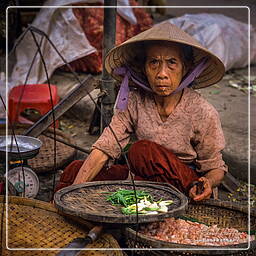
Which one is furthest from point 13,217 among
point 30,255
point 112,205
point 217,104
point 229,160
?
point 217,104

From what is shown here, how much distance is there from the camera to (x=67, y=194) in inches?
104

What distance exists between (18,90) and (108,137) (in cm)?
235

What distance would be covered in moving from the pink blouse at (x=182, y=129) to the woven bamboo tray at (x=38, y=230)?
493mm

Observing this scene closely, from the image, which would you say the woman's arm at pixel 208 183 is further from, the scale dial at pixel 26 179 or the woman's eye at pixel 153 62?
the scale dial at pixel 26 179

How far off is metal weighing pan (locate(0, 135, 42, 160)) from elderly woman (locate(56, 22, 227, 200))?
312mm

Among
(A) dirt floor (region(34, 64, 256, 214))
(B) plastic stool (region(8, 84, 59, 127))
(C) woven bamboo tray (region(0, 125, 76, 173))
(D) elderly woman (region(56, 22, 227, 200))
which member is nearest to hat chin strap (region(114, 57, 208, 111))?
(D) elderly woman (region(56, 22, 227, 200))

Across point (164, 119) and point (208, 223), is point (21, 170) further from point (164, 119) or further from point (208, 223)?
point (208, 223)

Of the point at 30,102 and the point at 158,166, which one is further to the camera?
the point at 30,102

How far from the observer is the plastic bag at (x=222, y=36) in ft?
21.0

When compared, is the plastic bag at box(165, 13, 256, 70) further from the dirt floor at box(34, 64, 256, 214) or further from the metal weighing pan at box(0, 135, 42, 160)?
the metal weighing pan at box(0, 135, 42, 160)

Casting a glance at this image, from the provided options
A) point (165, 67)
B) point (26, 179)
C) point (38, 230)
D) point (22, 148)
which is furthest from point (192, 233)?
point (22, 148)

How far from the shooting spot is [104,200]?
2627 millimetres

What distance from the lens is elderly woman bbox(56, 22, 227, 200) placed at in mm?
2859

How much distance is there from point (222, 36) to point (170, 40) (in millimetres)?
3939
